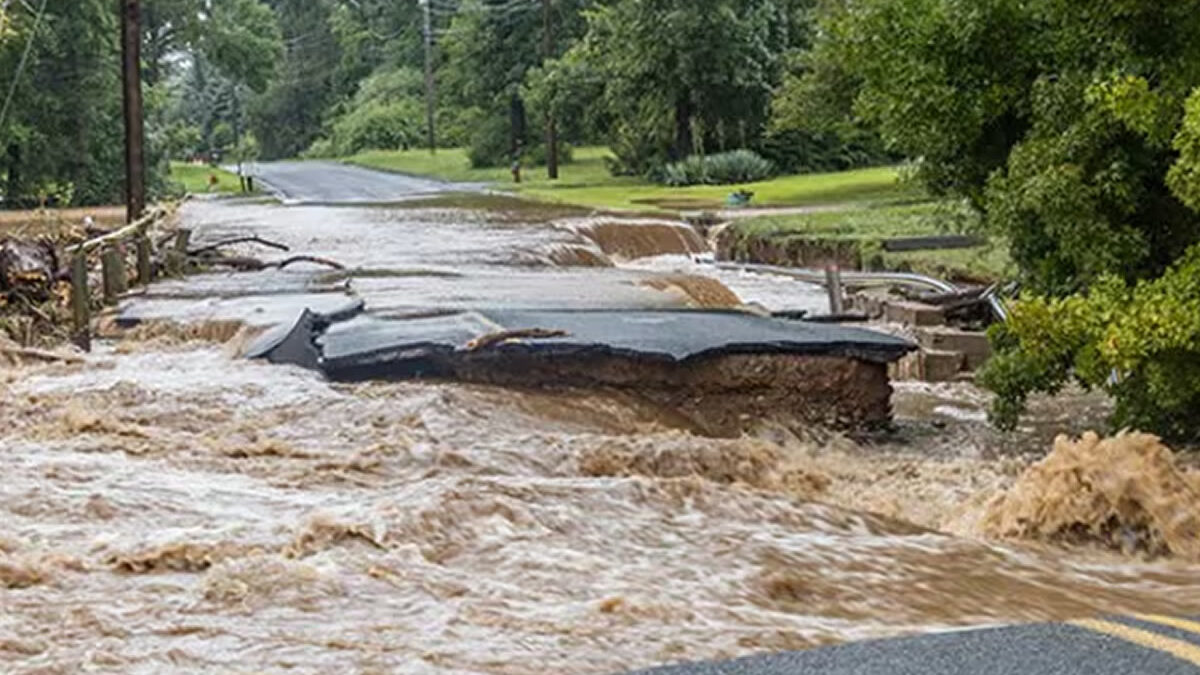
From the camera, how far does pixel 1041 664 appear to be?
539cm

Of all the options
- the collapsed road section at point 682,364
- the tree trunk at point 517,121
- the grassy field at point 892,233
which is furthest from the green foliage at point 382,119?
the collapsed road section at point 682,364

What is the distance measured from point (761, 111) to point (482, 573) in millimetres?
44921

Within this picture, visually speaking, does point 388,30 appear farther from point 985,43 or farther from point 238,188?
point 985,43

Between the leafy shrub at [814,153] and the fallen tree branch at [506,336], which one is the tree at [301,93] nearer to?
the leafy shrub at [814,153]

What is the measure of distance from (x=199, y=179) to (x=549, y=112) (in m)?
23.7

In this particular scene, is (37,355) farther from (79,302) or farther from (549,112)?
(549,112)

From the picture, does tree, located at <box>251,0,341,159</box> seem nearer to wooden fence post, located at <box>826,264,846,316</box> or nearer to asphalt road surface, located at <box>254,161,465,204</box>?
asphalt road surface, located at <box>254,161,465,204</box>

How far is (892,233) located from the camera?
26.0m

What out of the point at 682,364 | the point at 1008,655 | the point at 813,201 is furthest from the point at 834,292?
the point at 813,201

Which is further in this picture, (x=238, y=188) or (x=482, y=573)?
(x=238, y=188)

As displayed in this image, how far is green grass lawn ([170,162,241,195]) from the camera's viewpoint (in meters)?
63.1

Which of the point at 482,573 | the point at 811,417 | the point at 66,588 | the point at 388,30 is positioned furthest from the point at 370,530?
the point at 388,30

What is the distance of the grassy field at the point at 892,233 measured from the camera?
66.6 ft

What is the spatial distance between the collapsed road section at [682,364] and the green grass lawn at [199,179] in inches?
1900
